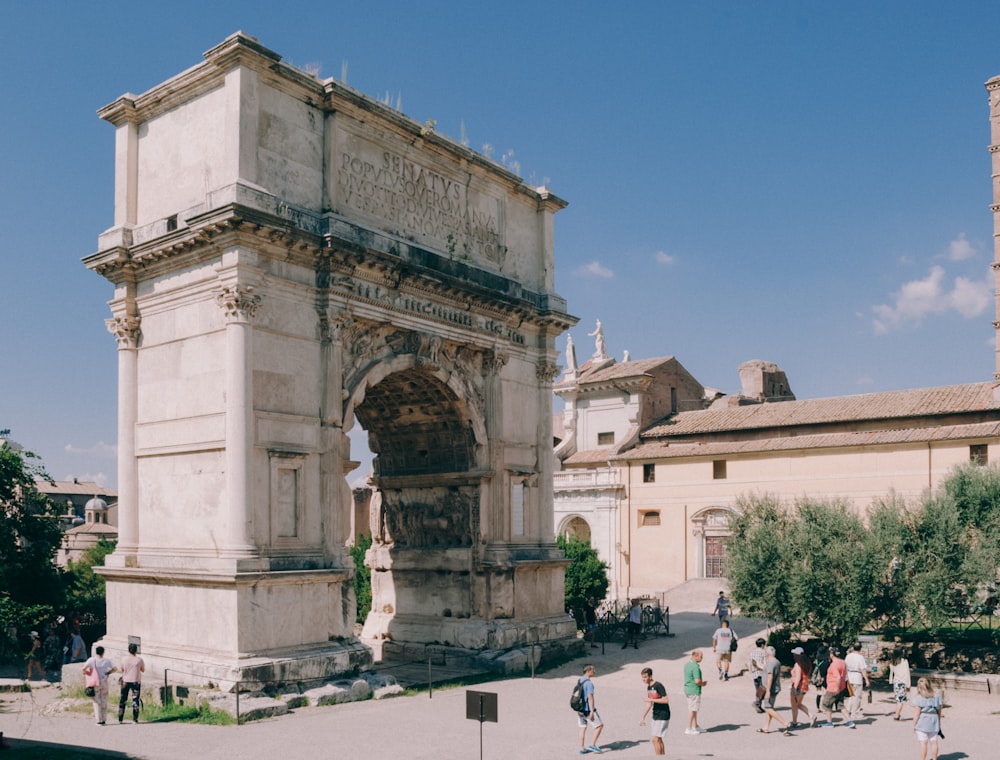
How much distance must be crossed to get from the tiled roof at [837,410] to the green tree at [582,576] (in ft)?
33.1

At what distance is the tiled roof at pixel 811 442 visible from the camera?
118ft

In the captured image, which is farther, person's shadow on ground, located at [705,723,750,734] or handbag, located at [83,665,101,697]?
person's shadow on ground, located at [705,723,750,734]

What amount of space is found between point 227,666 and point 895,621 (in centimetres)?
1411

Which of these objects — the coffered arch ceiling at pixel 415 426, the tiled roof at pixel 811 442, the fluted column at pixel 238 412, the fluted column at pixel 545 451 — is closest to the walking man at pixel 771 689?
the fluted column at pixel 545 451

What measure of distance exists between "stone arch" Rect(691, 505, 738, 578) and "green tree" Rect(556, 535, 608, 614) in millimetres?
6420

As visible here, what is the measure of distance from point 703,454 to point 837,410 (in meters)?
6.00

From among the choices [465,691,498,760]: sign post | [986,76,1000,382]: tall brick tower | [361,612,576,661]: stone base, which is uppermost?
[986,76,1000,382]: tall brick tower

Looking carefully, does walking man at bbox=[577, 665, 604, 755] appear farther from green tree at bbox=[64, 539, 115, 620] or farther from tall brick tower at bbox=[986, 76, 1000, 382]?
tall brick tower at bbox=[986, 76, 1000, 382]

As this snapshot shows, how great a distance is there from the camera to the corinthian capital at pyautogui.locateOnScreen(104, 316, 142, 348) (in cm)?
1989

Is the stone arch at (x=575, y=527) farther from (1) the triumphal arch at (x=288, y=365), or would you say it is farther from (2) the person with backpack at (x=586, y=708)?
(2) the person with backpack at (x=586, y=708)

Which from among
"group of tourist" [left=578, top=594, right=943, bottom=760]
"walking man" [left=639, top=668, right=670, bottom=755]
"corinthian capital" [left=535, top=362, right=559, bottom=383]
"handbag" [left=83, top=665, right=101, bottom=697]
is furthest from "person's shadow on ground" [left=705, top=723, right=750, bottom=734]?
"corinthian capital" [left=535, top=362, right=559, bottom=383]

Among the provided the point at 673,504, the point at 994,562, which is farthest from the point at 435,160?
the point at 673,504

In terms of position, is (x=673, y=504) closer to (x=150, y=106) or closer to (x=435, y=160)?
(x=435, y=160)

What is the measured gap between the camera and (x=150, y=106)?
66.6 feet
